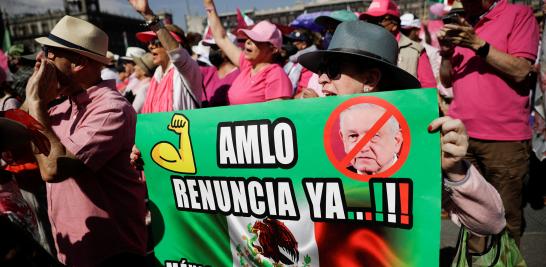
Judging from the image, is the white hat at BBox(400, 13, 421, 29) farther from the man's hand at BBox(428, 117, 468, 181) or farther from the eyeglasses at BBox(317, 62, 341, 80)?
the man's hand at BBox(428, 117, 468, 181)

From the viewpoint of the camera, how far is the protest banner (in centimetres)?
141

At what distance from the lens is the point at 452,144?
129 centimetres

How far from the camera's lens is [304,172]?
5.12ft

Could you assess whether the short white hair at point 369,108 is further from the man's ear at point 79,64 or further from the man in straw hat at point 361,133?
the man's ear at point 79,64

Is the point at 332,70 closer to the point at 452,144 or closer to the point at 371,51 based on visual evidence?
the point at 371,51

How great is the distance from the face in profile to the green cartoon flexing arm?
0.73 meters

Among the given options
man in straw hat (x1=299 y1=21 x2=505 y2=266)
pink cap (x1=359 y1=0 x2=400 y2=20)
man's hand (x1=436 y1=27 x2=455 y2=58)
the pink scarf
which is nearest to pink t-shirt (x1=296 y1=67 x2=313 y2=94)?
pink cap (x1=359 y1=0 x2=400 y2=20)

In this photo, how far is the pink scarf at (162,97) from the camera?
3.20m

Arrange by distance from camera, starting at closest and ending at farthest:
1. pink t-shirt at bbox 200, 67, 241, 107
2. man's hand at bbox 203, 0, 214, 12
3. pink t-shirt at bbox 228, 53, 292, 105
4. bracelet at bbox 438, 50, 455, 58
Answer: bracelet at bbox 438, 50, 455, 58 < pink t-shirt at bbox 228, 53, 292, 105 < man's hand at bbox 203, 0, 214, 12 < pink t-shirt at bbox 200, 67, 241, 107

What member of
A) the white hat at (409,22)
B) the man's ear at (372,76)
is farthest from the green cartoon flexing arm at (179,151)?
the white hat at (409,22)

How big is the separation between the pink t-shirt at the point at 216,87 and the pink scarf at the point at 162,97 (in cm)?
96

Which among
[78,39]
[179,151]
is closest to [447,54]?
[179,151]

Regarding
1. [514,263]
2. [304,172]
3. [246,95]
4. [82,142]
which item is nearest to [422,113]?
[304,172]

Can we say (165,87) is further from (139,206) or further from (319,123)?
(319,123)
